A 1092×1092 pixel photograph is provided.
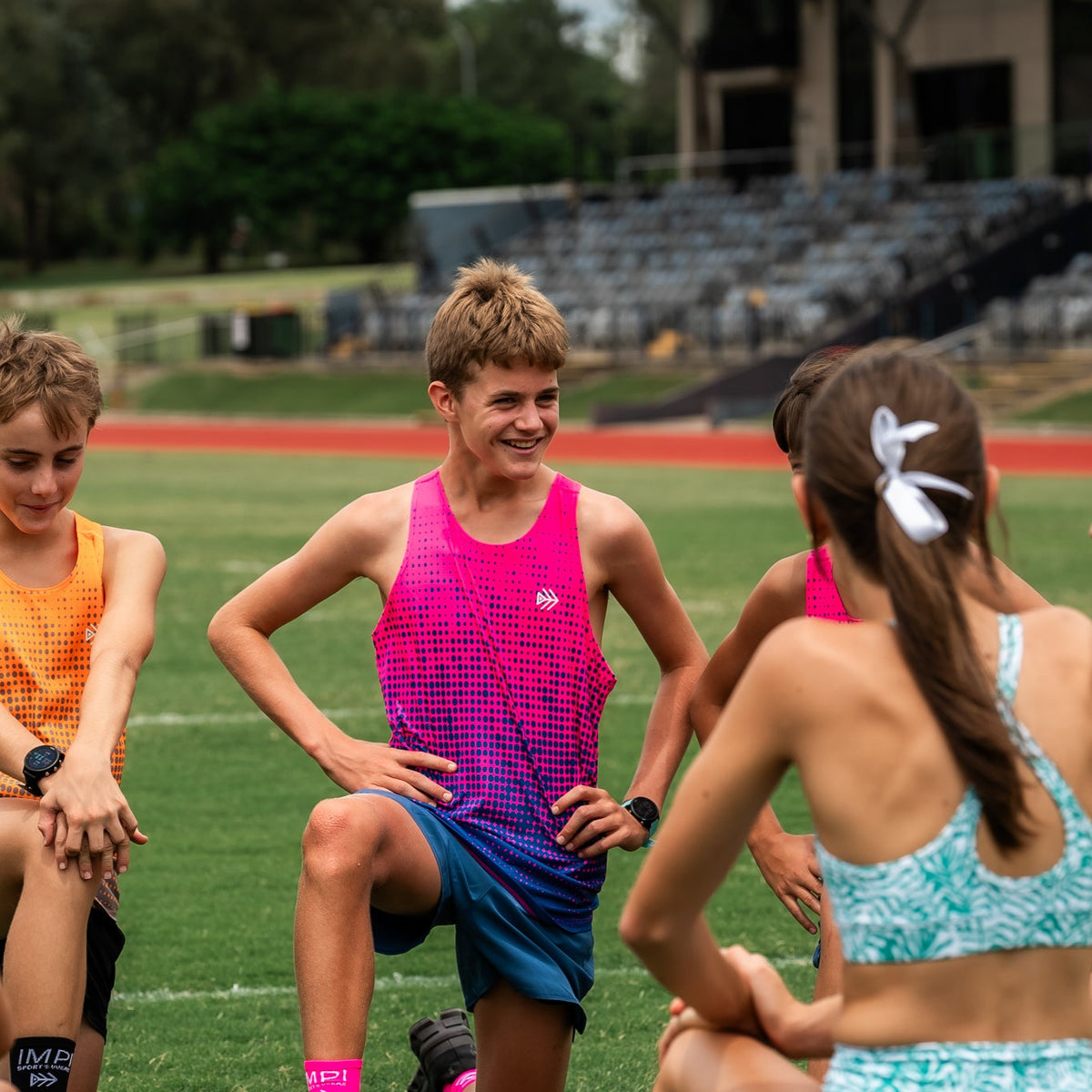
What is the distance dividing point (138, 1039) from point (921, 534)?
3.09 metres

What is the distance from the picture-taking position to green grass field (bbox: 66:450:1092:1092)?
4527 mm

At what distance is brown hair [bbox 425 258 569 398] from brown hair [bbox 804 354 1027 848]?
1.51m

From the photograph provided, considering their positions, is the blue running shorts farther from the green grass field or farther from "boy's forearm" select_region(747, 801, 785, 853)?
the green grass field

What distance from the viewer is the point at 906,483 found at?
223cm

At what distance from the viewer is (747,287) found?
36719mm

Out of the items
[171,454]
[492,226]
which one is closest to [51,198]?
[492,226]

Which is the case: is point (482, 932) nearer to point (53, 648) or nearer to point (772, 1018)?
point (53, 648)

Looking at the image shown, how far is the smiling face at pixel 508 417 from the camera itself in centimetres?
386

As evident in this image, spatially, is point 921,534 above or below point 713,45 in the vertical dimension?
below

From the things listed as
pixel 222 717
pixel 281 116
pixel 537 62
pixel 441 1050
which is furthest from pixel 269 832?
pixel 537 62

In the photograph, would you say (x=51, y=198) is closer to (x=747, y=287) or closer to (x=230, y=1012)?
(x=747, y=287)

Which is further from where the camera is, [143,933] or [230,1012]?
[143,933]

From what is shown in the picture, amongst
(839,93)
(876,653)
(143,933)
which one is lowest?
(143,933)

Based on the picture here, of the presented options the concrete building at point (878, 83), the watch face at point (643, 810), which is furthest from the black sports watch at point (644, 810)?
the concrete building at point (878, 83)
